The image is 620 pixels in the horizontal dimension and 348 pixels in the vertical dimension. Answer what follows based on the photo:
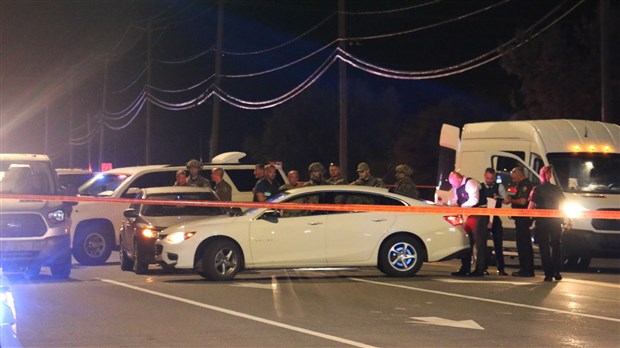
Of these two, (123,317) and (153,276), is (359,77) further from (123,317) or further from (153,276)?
(123,317)

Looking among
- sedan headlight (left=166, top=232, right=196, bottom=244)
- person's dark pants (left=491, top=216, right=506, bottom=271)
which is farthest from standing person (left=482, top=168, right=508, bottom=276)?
sedan headlight (left=166, top=232, right=196, bottom=244)

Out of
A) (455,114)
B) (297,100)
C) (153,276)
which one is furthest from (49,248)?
(297,100)

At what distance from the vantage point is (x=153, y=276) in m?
16.4

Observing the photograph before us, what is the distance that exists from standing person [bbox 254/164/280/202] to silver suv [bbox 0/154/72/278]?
3901 millimetres

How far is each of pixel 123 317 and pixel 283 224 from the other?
15.0 ft

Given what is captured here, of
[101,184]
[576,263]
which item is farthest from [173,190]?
[576,263]

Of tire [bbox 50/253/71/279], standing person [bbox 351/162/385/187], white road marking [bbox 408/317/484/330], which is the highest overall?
standing person [bbox 351/162/385/187]

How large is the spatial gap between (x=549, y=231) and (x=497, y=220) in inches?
57.7

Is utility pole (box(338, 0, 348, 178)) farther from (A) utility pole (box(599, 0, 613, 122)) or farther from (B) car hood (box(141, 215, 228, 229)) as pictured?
(B) car hood (box(141, 215, 228, 229))

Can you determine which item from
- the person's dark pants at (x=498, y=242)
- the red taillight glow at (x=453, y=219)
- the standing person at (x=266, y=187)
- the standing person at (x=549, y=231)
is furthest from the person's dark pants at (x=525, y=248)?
the standing person at (x=266, y=187)

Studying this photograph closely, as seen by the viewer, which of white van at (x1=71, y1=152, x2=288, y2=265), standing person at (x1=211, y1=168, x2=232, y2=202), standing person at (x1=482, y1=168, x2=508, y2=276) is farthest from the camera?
white van at (x1=71, y1=152, x2=288, y2=265)

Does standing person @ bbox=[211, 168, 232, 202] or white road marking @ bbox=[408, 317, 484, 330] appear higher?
standing person @ bbox=[211, 168, 232, 202]

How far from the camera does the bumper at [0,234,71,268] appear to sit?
Result: 15.1 m

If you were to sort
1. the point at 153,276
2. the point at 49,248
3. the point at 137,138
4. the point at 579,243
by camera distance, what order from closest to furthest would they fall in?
the point at 49,248 → the point at 153,276 → the point at 579,243 → the point at 137,138
